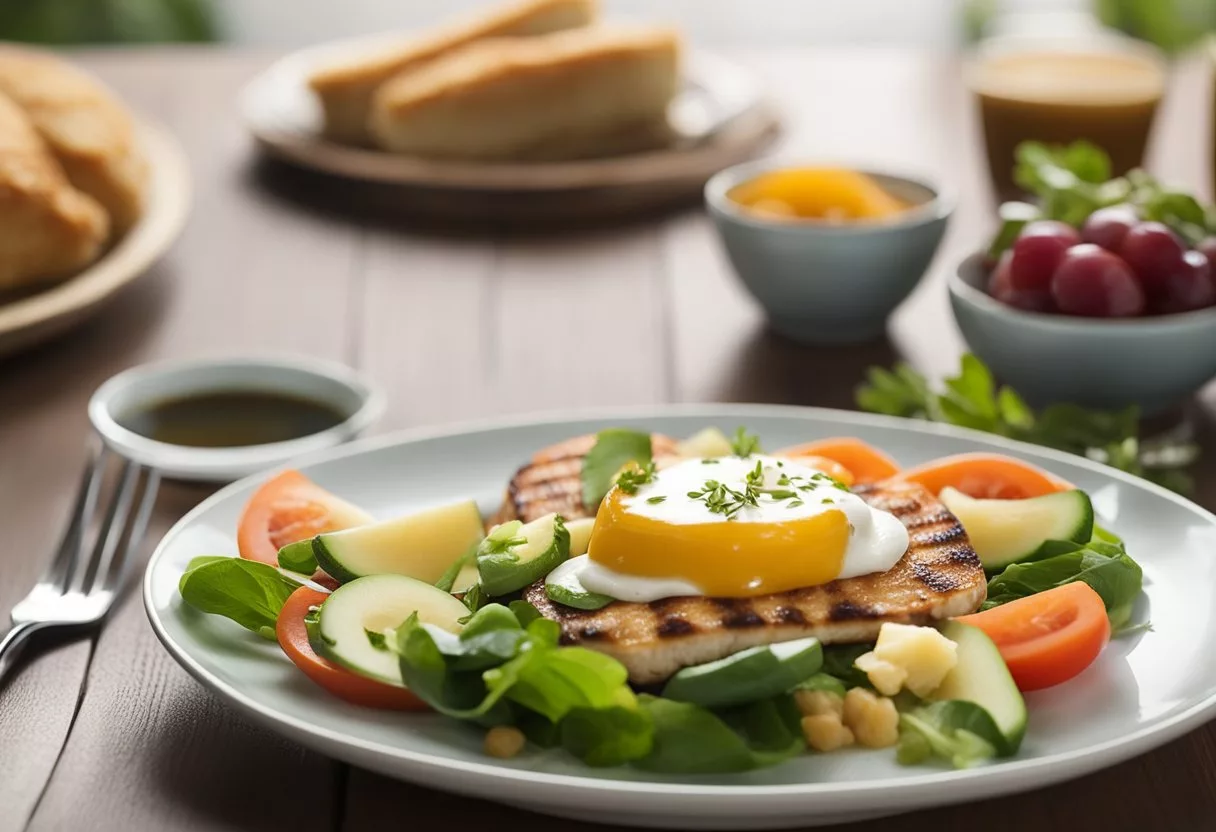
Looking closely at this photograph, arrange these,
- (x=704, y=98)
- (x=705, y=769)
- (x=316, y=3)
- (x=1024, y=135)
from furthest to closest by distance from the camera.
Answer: (x=316, y=3) < (x=704, y=98) < (x=1024, y=135) < (x=705, y=769)

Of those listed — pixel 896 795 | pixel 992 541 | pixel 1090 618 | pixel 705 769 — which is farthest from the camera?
pixel 992 541

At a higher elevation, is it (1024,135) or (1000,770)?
(1000,770)

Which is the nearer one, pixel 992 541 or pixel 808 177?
pixel 992 541

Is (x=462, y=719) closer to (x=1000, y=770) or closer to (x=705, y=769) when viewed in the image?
(x=705, y=769)

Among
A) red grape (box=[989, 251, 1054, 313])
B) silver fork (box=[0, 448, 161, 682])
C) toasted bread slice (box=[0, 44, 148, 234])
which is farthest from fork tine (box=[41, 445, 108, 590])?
red grape (box=[989, 251, 1054, 313])

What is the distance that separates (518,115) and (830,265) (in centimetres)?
125

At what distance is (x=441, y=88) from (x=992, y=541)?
2479mm

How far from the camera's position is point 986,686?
5.45ft

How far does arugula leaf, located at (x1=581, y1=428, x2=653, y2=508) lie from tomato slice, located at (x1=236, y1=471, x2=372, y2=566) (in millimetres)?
342

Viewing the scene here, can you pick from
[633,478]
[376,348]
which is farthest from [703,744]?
[376,348]

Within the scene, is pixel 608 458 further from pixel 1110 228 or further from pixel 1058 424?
pixel 1110 228

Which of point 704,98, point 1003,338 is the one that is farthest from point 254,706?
point 704,98

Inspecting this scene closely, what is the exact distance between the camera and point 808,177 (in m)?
3.38

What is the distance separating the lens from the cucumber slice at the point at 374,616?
1662 millimetres
